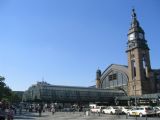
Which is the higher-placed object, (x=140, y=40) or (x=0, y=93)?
(x=140, y=40)

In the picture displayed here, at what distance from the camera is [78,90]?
11275 cm

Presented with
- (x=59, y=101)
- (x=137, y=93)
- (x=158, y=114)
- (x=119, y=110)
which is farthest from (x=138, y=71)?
(x=158, y=114)

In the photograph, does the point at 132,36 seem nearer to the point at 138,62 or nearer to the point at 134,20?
the point at 134,20

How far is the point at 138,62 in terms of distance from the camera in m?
109

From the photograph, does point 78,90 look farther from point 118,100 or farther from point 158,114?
point 158,114

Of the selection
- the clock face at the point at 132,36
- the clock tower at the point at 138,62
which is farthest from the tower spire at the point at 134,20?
the clock face at the point at 132,36

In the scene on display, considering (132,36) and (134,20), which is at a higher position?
(134,20)

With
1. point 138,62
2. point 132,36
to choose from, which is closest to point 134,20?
point 132,36

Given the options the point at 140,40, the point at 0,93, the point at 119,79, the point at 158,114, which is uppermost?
the point at 140,40

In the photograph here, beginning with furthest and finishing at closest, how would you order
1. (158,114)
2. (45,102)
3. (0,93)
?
1. (45,102)
2. (0,93)
3. (158,114)

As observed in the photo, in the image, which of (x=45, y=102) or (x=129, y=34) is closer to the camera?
(x=45, y=102)

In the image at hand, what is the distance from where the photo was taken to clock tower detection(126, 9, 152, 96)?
109m

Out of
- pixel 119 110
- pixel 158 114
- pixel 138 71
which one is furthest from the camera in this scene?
pixel 138 71

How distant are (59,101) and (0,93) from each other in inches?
1214
